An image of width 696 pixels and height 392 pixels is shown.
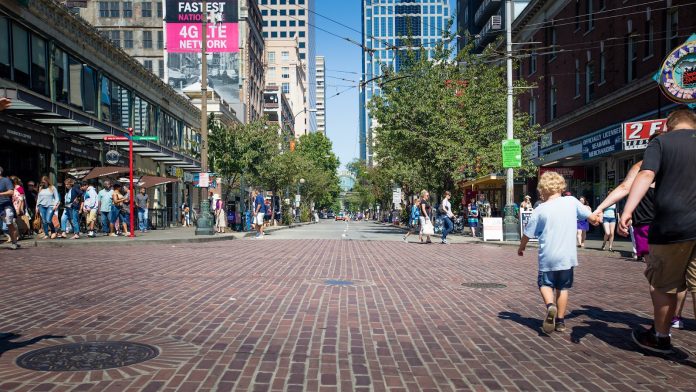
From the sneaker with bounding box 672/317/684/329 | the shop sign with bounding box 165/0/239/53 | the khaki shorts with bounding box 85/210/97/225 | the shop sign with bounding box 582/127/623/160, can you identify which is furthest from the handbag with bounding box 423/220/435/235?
the shop sign with bounding box 165/0/239/53

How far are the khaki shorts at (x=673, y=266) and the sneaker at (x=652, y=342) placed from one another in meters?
0.45

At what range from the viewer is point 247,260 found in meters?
12.6

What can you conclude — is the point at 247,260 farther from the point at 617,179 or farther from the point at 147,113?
the point at 147,113

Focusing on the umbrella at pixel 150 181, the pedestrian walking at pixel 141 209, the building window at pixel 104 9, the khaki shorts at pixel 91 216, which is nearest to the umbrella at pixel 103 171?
the pedestrian walking at pixel 141 209

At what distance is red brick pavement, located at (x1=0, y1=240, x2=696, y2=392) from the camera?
157 inches

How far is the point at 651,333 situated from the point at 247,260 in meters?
8.99

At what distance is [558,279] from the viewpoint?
5.50m

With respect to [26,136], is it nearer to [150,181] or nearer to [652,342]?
[150,181]

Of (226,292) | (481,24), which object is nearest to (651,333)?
(226,292)

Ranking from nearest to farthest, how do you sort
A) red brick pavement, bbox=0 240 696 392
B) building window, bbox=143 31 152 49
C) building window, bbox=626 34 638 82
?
1. red brick pavement, bbox=0 240 696 392
2. building window, bbox=626 34 638 82
3. building window, bbox=143 31 152 49

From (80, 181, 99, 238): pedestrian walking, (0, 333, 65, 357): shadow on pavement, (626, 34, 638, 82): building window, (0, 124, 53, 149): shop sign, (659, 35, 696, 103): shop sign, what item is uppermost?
(626, 34, 638, 82): building window

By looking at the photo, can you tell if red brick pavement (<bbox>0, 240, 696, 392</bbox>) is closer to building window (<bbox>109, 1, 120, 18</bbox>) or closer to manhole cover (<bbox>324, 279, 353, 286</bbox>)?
manhole cover (<bbox>324, 279, 353, 286</bbox>)

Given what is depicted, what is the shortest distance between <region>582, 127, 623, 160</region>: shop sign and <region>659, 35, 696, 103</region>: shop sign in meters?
5.72

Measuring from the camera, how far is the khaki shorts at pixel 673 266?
4.46 meters
